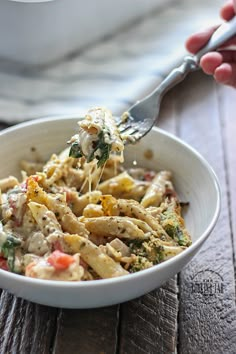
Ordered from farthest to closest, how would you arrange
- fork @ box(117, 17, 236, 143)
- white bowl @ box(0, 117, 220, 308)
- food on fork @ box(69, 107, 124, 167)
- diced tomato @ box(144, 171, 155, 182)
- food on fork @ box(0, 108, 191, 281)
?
diced tomato @ box(144, 171, 155, 182), fork @ box(117, 17, 236, 143), food on fork @ box(69, 107, 124, 167), food on fork @ box(0, 108, 191, 281), white bowl @ box(0, 117, 220, 308)

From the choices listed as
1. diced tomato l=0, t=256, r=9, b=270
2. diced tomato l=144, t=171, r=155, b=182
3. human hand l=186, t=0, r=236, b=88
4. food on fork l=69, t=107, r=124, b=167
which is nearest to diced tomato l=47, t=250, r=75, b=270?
diced tomato l=0, t=256, r=9, b=270

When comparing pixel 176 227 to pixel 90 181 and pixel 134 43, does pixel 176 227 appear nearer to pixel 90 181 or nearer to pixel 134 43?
pixel 90 181

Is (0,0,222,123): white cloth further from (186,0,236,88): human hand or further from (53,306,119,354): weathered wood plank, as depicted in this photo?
(53,306,119,354): weathered wood plank

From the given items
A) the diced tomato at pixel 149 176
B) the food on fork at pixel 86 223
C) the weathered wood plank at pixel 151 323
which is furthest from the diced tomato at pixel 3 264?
the diced tomato at pixel 149 176

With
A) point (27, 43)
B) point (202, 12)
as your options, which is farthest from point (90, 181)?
point (202, 12)

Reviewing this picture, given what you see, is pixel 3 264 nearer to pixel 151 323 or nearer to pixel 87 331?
pixel 87 331
